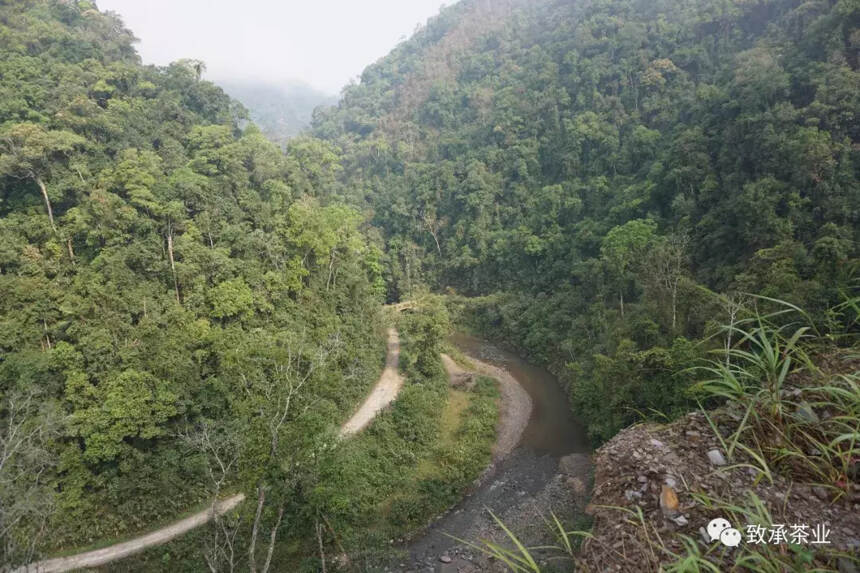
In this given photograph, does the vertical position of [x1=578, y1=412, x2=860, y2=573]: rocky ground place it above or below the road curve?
above

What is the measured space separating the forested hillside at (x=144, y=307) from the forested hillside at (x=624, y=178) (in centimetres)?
1141

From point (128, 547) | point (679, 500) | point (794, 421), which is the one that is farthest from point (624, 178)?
point (128, 547)

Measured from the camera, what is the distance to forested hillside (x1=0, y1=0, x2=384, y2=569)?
12945mm

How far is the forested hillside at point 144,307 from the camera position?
510 inches

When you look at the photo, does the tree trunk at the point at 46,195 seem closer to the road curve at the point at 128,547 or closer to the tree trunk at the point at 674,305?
the road curve at the point at 128,547

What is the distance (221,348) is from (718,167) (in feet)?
81.1

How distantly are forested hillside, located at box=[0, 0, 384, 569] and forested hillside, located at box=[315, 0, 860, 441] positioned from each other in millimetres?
11408

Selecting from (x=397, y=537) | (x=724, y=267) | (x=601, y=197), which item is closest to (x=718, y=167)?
(x=724, y=267)

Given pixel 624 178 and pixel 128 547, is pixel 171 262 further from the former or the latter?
pixel 624 178

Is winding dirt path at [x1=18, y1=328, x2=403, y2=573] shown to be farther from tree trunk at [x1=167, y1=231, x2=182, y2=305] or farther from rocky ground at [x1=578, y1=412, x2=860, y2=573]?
rocky ground at [x1=578, y1=412, x2=860, y2=573]

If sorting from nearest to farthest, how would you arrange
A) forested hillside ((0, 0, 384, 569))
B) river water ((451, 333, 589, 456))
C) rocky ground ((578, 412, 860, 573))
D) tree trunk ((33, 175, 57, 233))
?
rocky ground ((578, 412, 860, 573)), forested hillside ((0, 0, 384, 569)), tree trunk ((33, 175, 57, 233)), river water ((451, 333, 589, 456))

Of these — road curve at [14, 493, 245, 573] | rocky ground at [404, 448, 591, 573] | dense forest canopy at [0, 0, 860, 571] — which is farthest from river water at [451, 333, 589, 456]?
road curve at [14, 493, 245, 573]

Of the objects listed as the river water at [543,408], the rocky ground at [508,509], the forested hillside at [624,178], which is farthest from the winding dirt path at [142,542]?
the forested hillside at [624,178]

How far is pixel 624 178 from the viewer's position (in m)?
29.5
